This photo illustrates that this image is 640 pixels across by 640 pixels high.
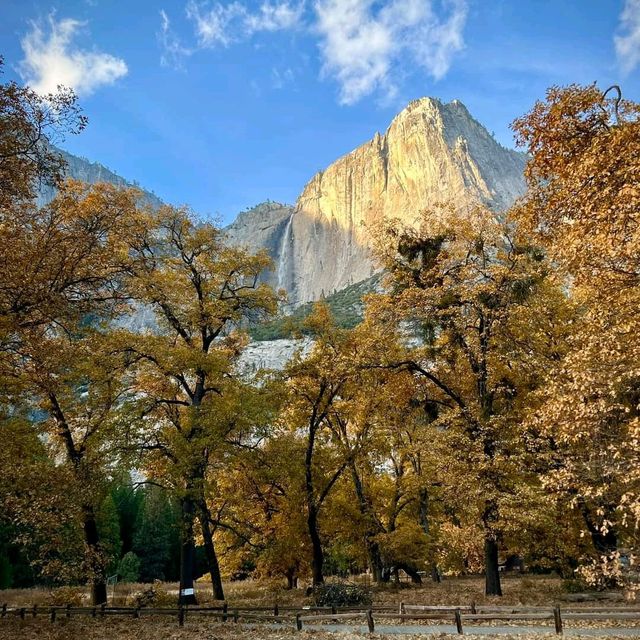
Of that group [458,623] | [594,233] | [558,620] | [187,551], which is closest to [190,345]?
[187,551]

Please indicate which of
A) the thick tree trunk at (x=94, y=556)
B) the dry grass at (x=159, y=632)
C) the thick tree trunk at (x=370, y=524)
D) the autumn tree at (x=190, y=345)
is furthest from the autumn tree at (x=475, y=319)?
the thick tree trunk at (x=94, y=556)

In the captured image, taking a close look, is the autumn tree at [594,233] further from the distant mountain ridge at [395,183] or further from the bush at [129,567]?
the distant mountain ridge at [395,183]

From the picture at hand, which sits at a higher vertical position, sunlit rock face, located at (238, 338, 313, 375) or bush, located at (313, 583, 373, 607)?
sunlit rock face, located at (238, 338, 313, 375)

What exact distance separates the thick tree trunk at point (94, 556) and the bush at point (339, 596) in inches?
298

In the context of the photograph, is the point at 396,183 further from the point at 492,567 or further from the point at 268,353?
the point at 492,567

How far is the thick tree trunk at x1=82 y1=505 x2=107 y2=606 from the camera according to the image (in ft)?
47.5

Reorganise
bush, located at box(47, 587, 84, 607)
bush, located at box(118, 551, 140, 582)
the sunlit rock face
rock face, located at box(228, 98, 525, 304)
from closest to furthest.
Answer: bush, located at box(47, 587, 84, 607) < bush, located at box(118, 551, 140, 582) < the sunlit rock face < rock face, located at box(228, 98, 525, 304)

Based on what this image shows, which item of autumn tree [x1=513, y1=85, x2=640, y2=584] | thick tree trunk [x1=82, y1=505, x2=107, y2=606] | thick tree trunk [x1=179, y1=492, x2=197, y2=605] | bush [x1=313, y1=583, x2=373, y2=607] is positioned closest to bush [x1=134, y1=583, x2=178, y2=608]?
thick tree trunk [x1=179, y1=492, x2=197, y2=605]

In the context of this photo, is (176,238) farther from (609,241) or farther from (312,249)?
(312,249)

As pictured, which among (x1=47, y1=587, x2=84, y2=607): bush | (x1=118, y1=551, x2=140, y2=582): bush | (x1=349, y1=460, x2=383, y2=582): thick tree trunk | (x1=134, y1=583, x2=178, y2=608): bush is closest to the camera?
(x1=47, y1=587, x2=84, y2=607): bush

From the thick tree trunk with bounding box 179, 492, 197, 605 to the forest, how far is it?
91mm

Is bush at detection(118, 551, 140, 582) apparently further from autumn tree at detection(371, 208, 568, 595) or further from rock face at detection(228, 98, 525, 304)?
rock face at detection(228, 98, 525, 304)

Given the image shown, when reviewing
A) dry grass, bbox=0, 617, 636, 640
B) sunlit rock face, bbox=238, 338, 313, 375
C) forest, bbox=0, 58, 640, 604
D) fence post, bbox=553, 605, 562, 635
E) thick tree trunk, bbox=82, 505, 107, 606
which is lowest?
dry grass, bbox=0, 617, 636, 640

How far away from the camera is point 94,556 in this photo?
48.4 feet
